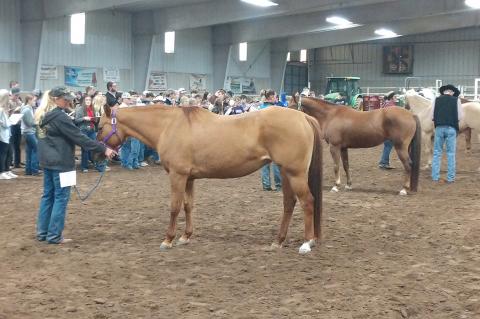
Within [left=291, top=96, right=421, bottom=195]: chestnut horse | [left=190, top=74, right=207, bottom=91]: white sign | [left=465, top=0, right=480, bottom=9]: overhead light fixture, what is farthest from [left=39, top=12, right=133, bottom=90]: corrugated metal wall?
[left=291, top=96, right=421, bottom=195]: chestnut horse

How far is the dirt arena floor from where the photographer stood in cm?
459

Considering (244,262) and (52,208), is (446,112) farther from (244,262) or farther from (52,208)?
(52,208)

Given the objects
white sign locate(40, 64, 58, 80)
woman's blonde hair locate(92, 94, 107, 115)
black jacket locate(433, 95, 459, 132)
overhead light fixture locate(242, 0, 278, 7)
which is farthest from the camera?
overhead light fixture locate(242, 0, 278, 7)

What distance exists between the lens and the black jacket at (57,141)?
6.39 metres

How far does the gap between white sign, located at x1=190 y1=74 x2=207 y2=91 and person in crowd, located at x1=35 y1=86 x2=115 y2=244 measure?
26.5m

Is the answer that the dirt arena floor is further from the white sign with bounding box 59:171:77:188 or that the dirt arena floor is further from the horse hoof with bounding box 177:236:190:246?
the white sign with bounding box 59:171:77:188

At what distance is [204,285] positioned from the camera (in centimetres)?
512

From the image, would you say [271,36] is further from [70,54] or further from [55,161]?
[55,161]

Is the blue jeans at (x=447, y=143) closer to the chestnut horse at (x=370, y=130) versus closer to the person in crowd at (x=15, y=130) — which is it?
the chestnut horse at (x=370, y=130)

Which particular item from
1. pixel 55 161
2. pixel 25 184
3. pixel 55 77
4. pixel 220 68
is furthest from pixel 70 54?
pixel 55 161

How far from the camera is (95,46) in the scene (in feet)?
90.0

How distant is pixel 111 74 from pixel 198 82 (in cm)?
666

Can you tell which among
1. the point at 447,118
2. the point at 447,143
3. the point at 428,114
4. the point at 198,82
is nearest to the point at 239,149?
the point at 447,118

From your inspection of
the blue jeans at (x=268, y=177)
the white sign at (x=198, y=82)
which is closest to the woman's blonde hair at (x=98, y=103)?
the blue jeans at (x=268, y=177)
